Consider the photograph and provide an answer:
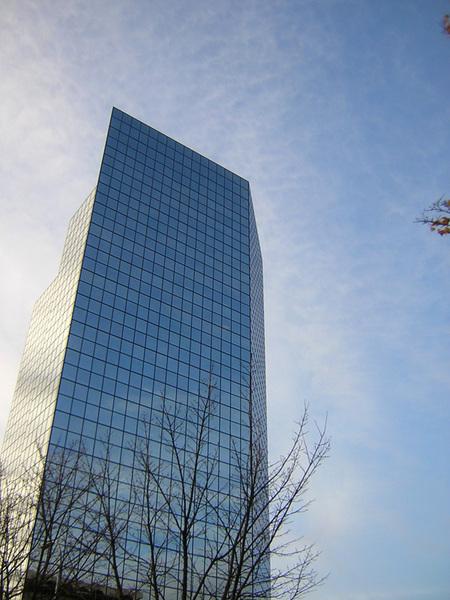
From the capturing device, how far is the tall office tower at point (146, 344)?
163 ft

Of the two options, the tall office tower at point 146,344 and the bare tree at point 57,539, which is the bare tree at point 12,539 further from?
the tall office tower at point 146,344

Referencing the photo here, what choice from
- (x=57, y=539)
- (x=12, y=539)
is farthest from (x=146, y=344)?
(x=12, y=539)

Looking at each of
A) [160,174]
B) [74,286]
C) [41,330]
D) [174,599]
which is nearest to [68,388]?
[74,286]

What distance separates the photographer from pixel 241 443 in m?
60.6

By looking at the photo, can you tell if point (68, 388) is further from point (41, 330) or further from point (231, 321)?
point (231, 321)

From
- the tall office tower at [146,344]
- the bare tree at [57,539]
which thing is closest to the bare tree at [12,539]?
the bare tree at [57,539]

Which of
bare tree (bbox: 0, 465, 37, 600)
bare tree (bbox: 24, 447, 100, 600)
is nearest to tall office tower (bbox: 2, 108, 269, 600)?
bare tree (bbox: 24, 447, 100, 600)

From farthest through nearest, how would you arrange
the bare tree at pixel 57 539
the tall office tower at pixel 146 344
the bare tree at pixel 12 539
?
the tall office tower at pixel 146 344
the bare tree at pixel 12 539
the bare tree at pixel 57 539

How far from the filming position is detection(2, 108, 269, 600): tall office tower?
163 ft

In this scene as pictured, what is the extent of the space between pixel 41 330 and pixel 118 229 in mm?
14983

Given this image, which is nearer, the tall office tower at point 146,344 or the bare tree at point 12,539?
the bare tree at point 12,539

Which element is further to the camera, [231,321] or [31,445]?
[231,321]

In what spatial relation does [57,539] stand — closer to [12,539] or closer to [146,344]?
[12,539]

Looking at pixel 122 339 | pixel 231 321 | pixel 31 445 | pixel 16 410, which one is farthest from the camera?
pixel 231 321
